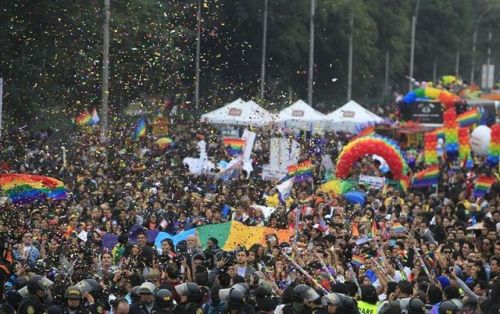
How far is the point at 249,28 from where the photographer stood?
59.3 m

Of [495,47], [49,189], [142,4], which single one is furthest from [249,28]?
[495,47]

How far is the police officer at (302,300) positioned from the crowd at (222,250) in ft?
0.04

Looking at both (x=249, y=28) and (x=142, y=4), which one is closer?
(x=142, y=4)

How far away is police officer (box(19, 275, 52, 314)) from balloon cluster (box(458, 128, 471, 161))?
24697mm

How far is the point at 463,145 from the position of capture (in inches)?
1513

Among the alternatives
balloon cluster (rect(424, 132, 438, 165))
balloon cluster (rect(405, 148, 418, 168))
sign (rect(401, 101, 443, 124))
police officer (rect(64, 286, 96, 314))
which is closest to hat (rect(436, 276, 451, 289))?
police officer (rect(64, 286, 96, 314))

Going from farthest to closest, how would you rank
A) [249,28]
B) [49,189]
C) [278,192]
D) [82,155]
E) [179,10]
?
[249,28], [179,10], [82,155], [278,192], [49,189]

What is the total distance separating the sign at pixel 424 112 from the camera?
52200mm

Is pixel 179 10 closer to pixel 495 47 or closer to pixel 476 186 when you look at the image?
pixel 476 186

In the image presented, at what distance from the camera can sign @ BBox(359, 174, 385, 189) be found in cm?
2841

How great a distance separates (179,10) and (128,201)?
17.9m

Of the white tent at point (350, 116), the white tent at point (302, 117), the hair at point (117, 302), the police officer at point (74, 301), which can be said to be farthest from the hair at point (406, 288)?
the white tent at point (350, 116)

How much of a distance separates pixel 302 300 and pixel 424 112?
128 feet

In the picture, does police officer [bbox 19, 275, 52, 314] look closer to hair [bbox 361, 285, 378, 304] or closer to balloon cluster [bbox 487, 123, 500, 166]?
hair [bbox 361, 285, 378, 304]
